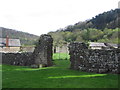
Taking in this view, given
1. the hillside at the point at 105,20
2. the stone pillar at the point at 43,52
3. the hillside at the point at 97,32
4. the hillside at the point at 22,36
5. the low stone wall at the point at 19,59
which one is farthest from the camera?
the hillside at the point at 105,20

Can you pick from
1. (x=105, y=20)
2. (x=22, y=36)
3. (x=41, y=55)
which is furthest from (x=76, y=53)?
(x=105, y=20)

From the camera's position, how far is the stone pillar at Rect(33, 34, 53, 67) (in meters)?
A: 20.4

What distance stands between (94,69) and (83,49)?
6.50 feet

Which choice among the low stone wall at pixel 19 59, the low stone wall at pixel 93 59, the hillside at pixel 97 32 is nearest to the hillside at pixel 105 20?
the hillside at pixel 97 32

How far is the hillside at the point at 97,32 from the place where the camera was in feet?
328

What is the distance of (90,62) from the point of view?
14.9 m

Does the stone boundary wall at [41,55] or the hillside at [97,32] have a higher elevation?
the hillside at [97,32]

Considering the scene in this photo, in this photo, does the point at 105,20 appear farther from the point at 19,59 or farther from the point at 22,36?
the point at 19,59

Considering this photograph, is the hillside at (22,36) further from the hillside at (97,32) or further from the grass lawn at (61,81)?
the grass lawn at (61,81)

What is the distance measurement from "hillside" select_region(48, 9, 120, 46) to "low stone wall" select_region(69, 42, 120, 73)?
7164 centimetres

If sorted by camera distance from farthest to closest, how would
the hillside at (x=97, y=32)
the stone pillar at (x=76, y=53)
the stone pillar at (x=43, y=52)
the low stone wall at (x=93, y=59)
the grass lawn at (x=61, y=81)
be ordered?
the hillside at (x=97, y=32)
the stone pillar at (x=43, y=52)
the stone pillar at (x=76, y=53)
the low stone wall at (x=93, y=59)
the grass lawn at (x=61, y=81)

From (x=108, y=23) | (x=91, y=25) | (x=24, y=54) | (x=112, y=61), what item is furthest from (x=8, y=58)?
(x=91, y=25)

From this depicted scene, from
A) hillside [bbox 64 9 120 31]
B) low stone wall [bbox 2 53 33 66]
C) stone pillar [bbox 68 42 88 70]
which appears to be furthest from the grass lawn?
hillside [bbox 64 9 120 31]

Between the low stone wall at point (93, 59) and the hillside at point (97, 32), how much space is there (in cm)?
7164
